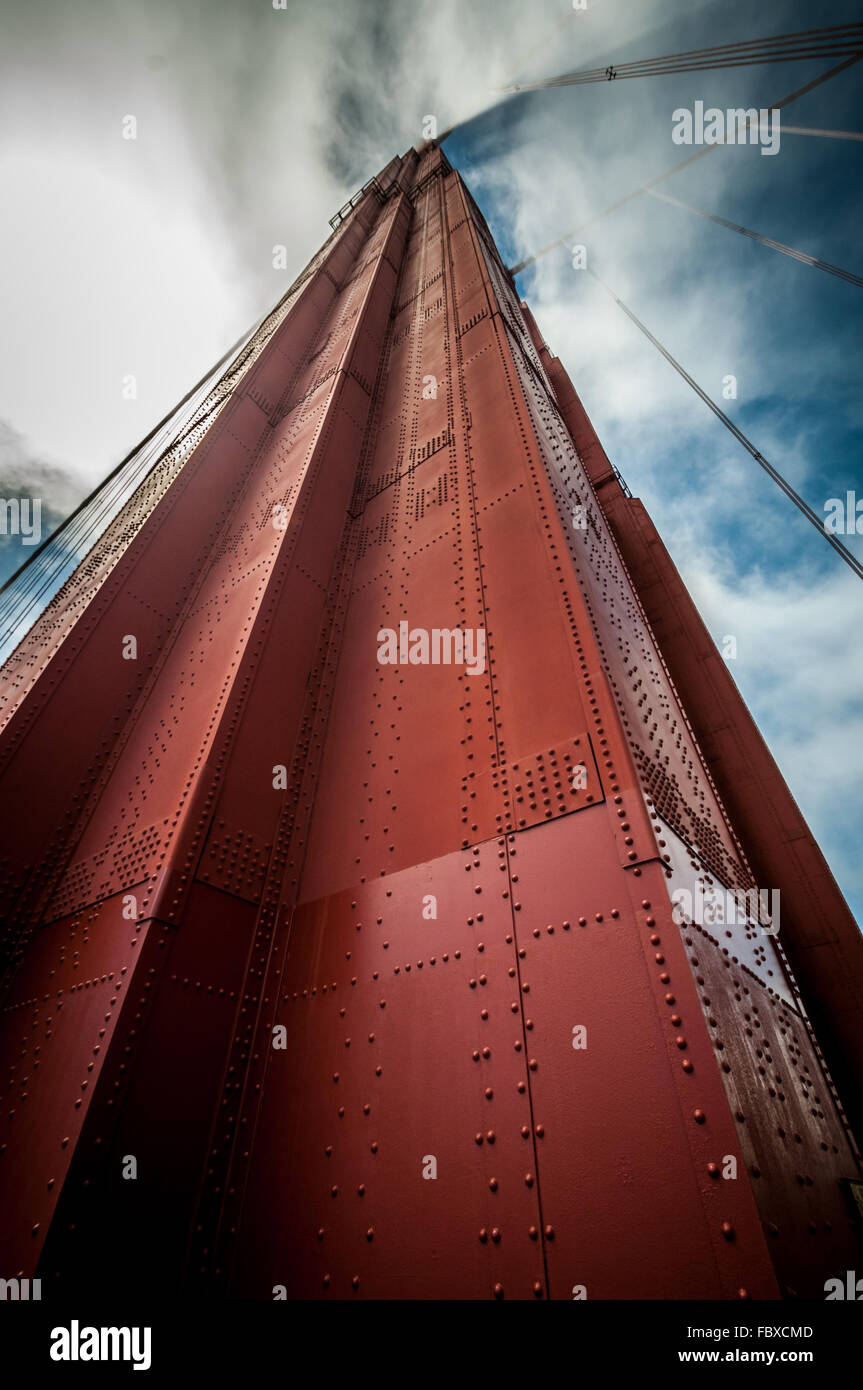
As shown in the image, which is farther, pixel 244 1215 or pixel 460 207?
pixel 460 207

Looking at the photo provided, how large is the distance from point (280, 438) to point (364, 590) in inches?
198

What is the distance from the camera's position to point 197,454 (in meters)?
8.47

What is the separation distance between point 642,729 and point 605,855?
1.26 meters

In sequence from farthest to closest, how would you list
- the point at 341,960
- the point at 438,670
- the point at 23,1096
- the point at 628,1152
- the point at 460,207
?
the point at 460,207
the point at 438,670
the point at 341,960
the point at 23,1096
the point at 628,1152

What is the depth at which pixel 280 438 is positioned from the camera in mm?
9477

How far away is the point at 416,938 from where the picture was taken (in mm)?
3312

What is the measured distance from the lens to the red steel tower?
7.34 ft

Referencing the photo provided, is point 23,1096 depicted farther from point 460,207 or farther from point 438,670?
point 460,207

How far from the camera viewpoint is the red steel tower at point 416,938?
2.24 metres

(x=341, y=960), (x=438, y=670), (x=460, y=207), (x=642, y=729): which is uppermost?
(x=460, y=207)

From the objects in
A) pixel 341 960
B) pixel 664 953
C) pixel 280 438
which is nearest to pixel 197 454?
pixel 280 438

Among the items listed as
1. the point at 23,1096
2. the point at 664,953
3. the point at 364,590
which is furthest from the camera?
the point at 364,590
